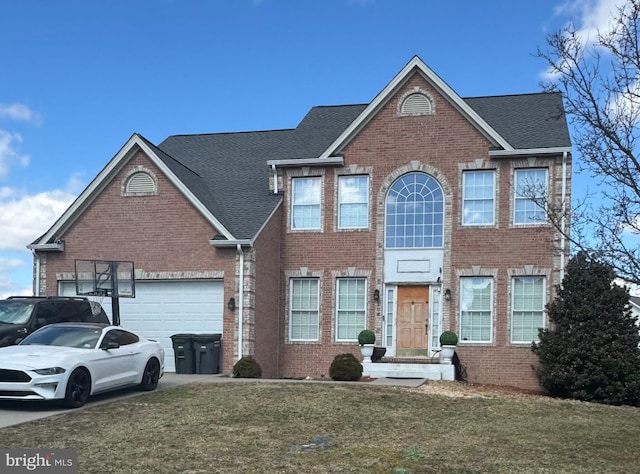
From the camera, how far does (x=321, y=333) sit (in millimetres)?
21266

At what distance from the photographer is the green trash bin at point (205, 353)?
1936 centimetres

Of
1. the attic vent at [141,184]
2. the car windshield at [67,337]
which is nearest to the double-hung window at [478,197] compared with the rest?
the attic vent at [141,184]

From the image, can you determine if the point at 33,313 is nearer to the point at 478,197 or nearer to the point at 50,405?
the point at 50,405

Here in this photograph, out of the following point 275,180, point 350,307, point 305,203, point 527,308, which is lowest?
point 350,307

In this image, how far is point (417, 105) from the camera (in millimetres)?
21141

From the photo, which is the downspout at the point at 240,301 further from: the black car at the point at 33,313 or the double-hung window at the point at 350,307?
the black car at the point at 33,313

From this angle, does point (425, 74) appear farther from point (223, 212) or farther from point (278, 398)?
point (278, 398)

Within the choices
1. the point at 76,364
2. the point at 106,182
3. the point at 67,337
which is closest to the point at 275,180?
the point at 106,182

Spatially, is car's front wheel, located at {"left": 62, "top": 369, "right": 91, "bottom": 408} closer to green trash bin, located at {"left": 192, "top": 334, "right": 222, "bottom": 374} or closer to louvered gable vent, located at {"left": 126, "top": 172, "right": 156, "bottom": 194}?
green trash bin, located at {"left": 192, "top": 334, "right": 222, "bottom": 374}

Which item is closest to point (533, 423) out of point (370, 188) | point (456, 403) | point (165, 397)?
point (456, 403)

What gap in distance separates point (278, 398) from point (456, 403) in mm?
3305

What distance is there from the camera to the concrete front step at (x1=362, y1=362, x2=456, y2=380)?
18.7 meters

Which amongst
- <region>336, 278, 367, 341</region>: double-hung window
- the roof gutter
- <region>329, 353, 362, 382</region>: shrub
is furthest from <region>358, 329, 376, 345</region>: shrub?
the roof gutter

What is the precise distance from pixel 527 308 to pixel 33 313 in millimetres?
12262
